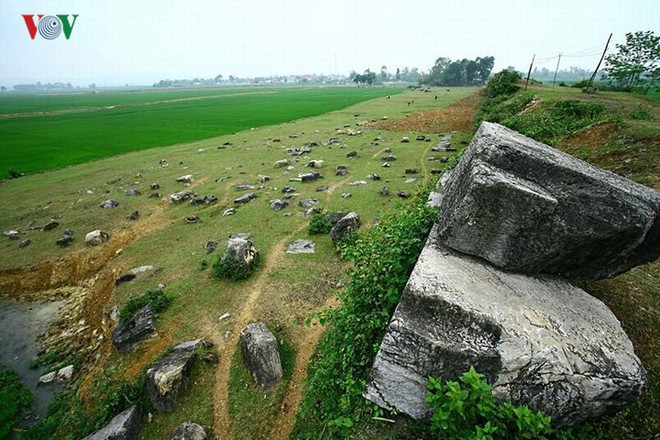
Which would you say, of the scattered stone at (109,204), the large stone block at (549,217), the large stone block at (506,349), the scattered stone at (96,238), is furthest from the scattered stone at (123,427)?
the scattered stone at (109,204)

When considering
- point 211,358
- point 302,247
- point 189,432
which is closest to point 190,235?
point 302,247

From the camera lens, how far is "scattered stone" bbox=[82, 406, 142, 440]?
6.13 meters

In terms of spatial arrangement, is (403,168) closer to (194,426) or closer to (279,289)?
(279,289)

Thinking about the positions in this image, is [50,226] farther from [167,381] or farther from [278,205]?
[167,381]

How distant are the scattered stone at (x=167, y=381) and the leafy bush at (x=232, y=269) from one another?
3131 millimetres

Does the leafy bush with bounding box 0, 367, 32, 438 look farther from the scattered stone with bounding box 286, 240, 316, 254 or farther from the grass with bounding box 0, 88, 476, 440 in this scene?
the scattered stone with bounding box 286, 240, 316, 254

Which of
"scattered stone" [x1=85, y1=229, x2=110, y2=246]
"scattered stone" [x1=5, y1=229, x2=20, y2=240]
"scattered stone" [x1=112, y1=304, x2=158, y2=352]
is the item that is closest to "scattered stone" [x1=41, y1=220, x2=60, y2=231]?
"scattered stone" [x1=5, y1=229, x2=20, y2=240]

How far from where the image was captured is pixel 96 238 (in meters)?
13.4

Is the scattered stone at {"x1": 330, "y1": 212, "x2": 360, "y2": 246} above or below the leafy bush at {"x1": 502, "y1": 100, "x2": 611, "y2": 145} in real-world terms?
below

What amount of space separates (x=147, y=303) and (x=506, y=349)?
29.9 ft

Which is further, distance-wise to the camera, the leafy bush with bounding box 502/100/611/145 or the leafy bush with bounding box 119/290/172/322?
the leafy bush with bounding box 502/100/611/145

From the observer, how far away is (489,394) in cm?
379

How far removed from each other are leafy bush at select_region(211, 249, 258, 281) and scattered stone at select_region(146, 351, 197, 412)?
313 cm

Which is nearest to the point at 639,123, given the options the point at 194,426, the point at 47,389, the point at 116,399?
the point at 194,426
